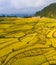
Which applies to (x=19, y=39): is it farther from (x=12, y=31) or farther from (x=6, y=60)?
(x=6, y=60)

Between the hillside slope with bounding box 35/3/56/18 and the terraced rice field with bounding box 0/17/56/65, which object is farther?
the hillside slope with bounding box 35/3/56/18

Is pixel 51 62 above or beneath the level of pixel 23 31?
beneath

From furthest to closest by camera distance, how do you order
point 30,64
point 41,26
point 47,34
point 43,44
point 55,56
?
point 41,26
point 47,34
point 43,44
point 55,56
point 30,64

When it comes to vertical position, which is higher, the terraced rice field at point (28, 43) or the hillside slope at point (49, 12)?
the terraced rice field at point (28, 43)

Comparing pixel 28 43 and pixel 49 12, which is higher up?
pixel 28 43

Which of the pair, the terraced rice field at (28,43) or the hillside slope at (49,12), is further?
the hillside slope at (49,12)

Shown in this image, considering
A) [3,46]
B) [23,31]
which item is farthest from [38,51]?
[23,31]

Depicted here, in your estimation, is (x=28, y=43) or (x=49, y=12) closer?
(x=28, y=43)

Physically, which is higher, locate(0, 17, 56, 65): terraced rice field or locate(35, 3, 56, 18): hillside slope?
locate(0, 17, 56, 65): terraced rice field
